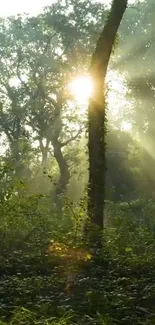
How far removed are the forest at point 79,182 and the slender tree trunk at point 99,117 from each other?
3 centimetres

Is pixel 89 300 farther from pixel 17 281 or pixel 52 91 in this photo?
pixel 52 91

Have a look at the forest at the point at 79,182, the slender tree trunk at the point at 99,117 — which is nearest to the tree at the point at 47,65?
the forest at the point at 79,182

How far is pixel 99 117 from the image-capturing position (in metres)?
14.2

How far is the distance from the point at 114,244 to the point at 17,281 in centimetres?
387

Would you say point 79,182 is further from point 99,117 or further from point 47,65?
point 99,117

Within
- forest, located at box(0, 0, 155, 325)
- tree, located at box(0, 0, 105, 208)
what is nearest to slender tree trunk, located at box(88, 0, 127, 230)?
forest, located at box(0, 0, 155, 325)

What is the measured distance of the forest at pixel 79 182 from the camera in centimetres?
739

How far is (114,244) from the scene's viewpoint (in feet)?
37.5

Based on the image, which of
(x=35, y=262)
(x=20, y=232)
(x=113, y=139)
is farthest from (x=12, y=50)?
(x=35, y=262)

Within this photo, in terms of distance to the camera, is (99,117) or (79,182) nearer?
(99,117)

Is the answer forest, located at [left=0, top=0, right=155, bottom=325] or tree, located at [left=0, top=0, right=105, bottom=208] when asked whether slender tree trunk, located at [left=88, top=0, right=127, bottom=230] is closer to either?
forest, located at [left=0, top=0, right=155, bottom=325]

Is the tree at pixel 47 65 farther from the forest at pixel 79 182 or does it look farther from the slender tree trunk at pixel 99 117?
the slender tree trunk at pixel 99 117

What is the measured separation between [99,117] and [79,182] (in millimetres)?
35507

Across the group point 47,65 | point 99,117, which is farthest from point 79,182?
point 99,117
